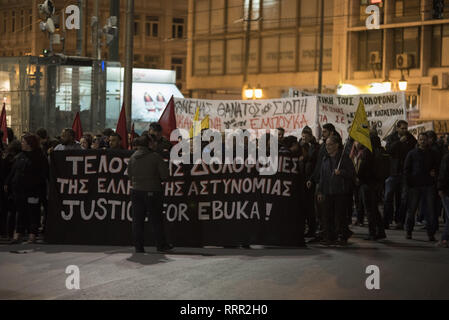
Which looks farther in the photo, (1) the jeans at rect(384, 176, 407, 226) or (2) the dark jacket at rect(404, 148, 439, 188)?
(1) the jeans at rect(384, 176, 407, 226)

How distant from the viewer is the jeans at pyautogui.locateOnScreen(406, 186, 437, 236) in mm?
14852

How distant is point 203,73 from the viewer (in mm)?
55281

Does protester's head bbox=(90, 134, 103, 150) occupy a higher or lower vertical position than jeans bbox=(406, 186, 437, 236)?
higher

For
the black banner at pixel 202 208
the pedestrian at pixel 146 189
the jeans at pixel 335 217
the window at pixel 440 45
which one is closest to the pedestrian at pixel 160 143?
the black banner at pixel 202 208

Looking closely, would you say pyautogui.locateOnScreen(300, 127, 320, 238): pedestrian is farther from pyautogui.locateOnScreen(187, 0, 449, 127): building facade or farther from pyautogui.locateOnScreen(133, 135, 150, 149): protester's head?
pyautogui.locateOnScreen(187, 0, 449, 127): building facade

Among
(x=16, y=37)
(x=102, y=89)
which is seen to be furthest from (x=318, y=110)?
(x=16, y=37)

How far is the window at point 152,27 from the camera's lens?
7431 centimetres

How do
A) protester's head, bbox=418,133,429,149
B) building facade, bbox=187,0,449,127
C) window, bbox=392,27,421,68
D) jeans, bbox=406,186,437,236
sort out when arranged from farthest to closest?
1. window, bbox=392,27,421,68
2. building facade, bbox=187,0,449,127
3. protester's head, bbox=418,133,429,149
4. jeans, bbox=406,186,437,236

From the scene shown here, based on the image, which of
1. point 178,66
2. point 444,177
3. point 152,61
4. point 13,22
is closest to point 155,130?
point 444,177

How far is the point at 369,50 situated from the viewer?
48125 millimetres

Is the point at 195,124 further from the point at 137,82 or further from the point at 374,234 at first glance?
the point at 137,82

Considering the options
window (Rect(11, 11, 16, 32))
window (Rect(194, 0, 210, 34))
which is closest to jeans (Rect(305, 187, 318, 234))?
window (Rect(194, 0, 210, 34))

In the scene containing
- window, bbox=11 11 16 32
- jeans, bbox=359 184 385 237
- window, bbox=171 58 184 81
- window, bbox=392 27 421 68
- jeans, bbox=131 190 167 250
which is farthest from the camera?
window, bbox=171 58 184 81

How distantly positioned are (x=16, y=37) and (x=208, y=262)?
6449cm
